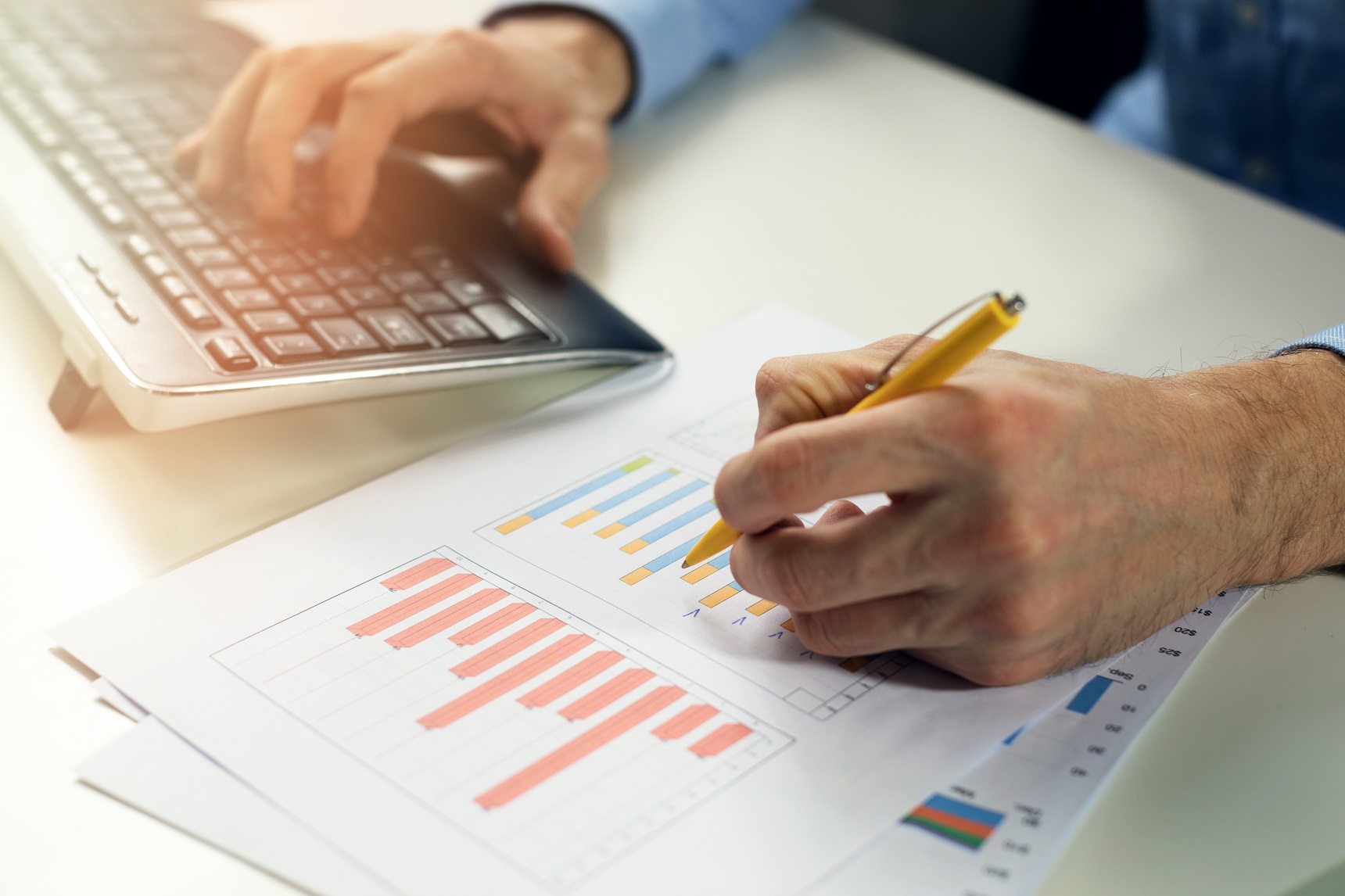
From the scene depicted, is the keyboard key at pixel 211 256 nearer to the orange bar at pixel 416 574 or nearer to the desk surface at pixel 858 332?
the desk surface at pixel 858 332

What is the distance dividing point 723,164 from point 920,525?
54 centimetres

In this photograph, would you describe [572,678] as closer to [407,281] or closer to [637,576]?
[637,576]

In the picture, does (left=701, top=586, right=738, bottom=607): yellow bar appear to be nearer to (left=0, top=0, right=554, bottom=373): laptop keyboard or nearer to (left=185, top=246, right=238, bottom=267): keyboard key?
(left=0, top=0, right=554, bottom=373): laptop keyboard

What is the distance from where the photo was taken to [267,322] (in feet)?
1.77

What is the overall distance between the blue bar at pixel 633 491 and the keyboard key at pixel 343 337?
14 cm

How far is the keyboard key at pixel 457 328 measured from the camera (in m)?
0.56

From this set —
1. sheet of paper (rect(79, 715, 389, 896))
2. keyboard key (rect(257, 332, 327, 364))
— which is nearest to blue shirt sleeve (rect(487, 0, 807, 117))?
keyboard key (rect(257, 332, 327, 364))

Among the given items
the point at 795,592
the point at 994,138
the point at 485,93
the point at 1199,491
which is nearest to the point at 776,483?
the point at 795,592

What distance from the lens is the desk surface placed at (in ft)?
1.23

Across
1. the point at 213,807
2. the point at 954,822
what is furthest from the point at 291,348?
the point at 954,822

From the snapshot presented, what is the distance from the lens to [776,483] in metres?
0.38

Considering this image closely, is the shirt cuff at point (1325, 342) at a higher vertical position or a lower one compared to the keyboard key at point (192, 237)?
higher

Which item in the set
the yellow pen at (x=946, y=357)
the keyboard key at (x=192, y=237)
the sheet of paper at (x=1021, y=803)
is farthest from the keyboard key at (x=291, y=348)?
the sheet of paper at (x=1021, y=803)

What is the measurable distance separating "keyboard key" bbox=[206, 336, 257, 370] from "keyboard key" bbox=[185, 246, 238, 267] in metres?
0.09
